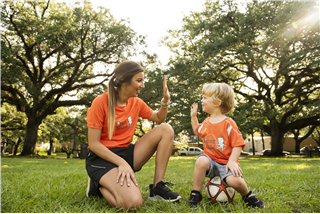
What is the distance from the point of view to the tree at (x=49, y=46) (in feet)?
47.4

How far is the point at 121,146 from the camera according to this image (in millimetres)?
2635

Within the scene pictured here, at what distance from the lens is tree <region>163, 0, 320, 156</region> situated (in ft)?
44.9

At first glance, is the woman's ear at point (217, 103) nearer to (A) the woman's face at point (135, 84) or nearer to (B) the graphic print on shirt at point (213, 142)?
(B) the graphic print on shirt at point (213, 142)

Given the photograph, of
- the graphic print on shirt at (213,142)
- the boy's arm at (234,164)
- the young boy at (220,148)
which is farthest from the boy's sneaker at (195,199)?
the graphic print on shirt at (213,142)

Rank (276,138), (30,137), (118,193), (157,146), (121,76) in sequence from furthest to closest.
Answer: (276,138) → (30,137) → (157,146) → (121,76) → (118,193)

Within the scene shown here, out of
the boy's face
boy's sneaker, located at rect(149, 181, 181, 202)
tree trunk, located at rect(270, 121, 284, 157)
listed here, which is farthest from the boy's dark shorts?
tree trunk, located at rect(270, 121, 284, 157)

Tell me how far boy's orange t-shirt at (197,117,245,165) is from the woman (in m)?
0.49

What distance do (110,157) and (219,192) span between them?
123 cm

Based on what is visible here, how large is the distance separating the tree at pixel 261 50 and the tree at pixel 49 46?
5309 millimetres

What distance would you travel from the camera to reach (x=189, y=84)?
55.0ft

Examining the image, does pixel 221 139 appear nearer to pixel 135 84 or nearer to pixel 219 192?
pixel 219 192

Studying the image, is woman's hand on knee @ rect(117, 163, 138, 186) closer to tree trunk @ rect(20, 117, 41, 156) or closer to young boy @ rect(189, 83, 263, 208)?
young boy @ rect(189, 83, 263, 208)

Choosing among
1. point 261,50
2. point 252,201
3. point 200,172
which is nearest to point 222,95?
point 200,172

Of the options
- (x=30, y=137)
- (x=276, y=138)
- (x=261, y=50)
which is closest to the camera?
(x=261, y=50)
